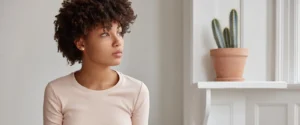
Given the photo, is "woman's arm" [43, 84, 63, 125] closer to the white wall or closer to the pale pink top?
the pale pink top

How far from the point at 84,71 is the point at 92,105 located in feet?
0.34

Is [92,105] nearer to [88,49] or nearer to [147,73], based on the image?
[88,49]

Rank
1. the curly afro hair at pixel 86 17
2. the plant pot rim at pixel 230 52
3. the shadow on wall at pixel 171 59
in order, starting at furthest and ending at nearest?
the shadow on wall at pixel 171 59
the plant pot rim at pixel 230 52
the curly afro hair at pixel 86 17

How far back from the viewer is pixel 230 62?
1.67 m

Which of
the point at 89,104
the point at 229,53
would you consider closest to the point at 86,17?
the point at 89,104

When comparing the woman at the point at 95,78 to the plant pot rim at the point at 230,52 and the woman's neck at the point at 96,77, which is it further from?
the plant pot rim at the point at 230,52

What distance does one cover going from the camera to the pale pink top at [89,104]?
3.59 feet

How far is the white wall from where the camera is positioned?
181 centimetres

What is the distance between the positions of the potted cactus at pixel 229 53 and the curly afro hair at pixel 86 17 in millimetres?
648

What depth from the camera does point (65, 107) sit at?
110 centimetres

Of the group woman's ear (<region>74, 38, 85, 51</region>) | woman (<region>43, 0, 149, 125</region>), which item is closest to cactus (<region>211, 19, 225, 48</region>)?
woman (<region>43, 0, 149, 125</region>)

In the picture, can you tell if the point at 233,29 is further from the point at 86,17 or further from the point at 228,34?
the point at 86,17

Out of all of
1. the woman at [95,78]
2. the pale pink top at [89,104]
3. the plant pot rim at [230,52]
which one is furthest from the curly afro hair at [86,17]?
the plant pot rim at [230,52]

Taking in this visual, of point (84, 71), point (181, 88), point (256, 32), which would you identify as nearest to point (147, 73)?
point (181, 88)
